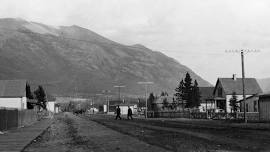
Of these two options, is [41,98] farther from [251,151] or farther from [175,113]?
[251,151]

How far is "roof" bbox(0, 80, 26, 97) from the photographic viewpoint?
90938mm

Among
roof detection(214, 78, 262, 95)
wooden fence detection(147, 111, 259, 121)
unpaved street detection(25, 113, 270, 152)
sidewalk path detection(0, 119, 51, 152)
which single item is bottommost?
sidewalk path detection(0, 119, 51, 152)

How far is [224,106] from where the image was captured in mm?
106562

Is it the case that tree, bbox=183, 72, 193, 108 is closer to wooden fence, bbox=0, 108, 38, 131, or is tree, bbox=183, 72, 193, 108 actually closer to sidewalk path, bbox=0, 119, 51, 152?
wooden fence, bbox=0, 108, 38, 131

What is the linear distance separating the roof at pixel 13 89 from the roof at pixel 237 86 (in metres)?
41.6

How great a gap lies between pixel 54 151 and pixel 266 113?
42525 millimetres

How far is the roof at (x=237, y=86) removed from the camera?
107512 mm

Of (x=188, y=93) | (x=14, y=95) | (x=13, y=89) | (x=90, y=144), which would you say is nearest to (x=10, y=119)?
(x=90, y=144)

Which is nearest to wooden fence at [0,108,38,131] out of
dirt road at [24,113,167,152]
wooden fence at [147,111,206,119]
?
dirt road at [24,113,167,152]

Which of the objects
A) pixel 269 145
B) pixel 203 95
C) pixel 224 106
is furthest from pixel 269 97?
pixel 203 95

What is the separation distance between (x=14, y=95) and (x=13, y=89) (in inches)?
64.6

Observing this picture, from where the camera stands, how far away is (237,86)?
109500 mm

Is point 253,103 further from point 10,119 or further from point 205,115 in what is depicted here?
point 10,119

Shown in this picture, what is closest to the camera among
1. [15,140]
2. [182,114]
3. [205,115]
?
[15,140]
